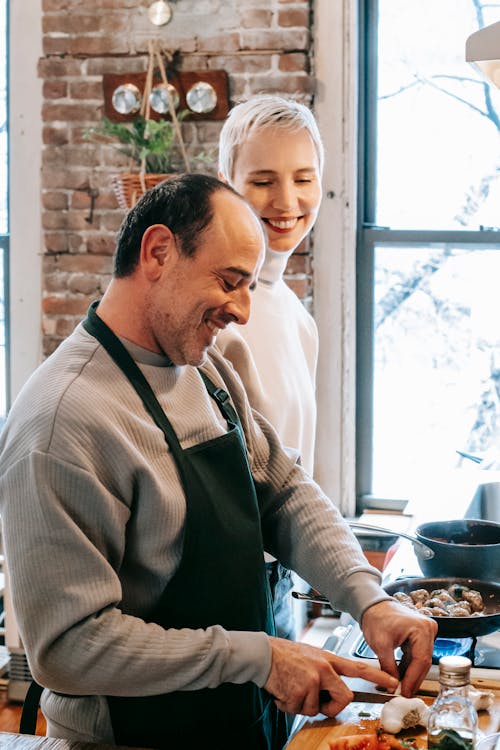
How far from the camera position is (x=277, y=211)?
216cm

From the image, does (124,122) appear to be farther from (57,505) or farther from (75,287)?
(57,505)

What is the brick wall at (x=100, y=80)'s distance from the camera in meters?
3.39

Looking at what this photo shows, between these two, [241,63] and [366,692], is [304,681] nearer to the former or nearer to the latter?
[366,692]

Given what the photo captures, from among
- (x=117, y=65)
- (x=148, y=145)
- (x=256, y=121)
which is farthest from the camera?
(x=117, y=65)

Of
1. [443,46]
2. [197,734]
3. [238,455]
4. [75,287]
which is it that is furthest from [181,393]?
[443,46]

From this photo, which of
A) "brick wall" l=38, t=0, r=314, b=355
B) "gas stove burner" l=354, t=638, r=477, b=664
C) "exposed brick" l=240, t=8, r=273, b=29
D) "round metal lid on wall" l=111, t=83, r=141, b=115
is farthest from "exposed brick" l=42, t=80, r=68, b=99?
"gas stove burner" l=354, t=638, r=477, b=664

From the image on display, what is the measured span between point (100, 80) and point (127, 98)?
145mm

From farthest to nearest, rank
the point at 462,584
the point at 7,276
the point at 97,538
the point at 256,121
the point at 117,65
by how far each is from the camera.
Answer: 1. the point at 7,276
2. the point at 117,65
3. the point at 256,121
4. the point at 462,584
5. the point at 97,538

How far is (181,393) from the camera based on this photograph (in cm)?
163

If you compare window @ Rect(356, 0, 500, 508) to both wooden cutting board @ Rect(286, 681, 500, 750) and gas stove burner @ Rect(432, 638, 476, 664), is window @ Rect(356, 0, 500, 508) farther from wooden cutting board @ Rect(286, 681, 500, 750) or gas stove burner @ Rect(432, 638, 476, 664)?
wooden cutting board @ Rect(286, 681, 500, 750)

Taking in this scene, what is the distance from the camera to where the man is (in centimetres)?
136

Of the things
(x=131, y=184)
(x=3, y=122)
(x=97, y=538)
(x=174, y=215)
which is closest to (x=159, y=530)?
(x=97, y=538)

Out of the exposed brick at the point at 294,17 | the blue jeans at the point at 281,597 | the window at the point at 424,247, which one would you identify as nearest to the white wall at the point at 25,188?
the exposed brick at the point at 294,17

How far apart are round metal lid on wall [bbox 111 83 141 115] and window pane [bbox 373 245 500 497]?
997mm
